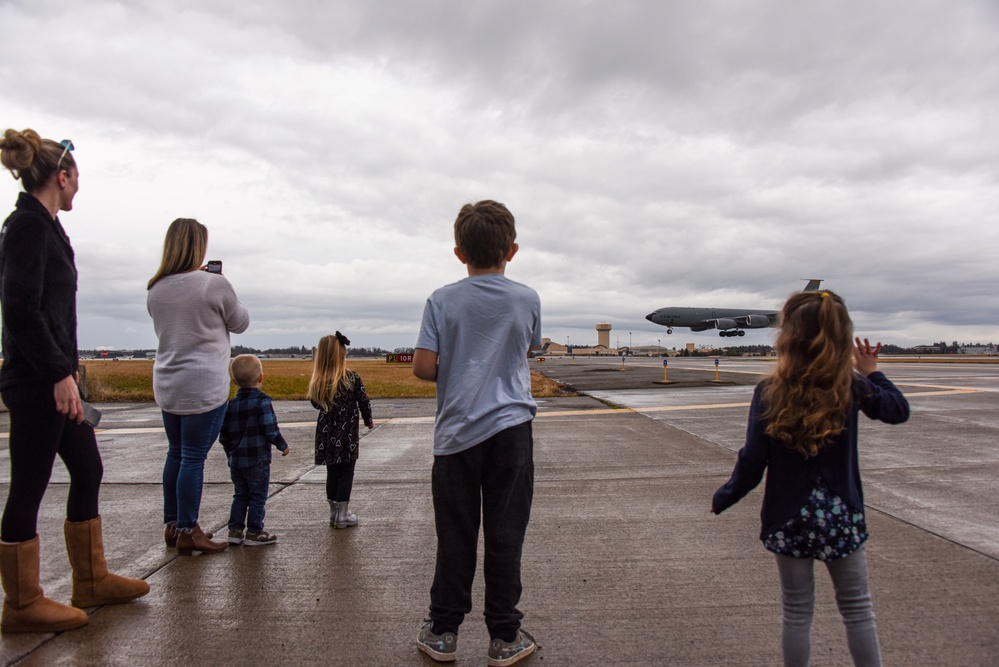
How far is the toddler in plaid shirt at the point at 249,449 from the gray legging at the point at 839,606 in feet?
9.79

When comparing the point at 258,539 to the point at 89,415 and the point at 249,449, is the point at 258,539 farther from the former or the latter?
the point at 89,415

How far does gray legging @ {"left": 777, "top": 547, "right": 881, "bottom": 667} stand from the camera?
2.12 meters

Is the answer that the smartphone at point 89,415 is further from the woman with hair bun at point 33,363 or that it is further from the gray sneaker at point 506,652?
the gray sneaker at point 506,652

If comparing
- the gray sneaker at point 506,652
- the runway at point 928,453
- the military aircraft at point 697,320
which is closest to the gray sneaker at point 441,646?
the gray sneaker at point 506,652

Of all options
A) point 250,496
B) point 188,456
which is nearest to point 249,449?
point 250,496

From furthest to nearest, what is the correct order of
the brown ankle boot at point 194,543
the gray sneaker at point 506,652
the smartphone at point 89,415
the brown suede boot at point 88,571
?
1. the brown ankle boot at point 194,543
2. the brown suede boot at point 88,571
3. the smartphone at point 89,415
4. the gray sneaker at point 506,652

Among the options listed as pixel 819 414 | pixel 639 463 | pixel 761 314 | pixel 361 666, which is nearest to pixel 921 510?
pixel 639 463

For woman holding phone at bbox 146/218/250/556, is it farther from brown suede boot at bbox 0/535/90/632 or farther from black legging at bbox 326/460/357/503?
brown suede boot at bbox 0/535/90/632

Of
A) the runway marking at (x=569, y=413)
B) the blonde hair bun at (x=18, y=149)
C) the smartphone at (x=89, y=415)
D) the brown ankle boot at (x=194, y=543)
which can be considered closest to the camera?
the blonde hair bun at (x=18, y=149)

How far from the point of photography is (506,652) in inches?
95.4

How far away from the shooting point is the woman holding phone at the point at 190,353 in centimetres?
353

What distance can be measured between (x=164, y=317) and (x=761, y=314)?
3574 inches

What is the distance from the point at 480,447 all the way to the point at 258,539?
2.27 meters

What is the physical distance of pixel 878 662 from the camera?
2104 millimetres
